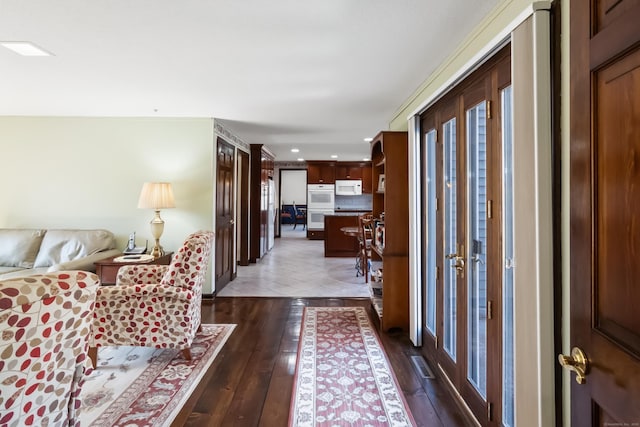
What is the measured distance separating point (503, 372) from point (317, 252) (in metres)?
6.24

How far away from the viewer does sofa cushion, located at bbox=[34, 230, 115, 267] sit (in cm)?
368

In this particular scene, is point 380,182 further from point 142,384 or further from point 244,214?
point 244,214

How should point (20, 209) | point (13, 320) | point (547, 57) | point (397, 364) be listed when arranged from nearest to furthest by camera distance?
point (13, 320)
point (547, 57)
point (397, 364)
point (20, 209)

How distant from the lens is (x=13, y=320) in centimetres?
101

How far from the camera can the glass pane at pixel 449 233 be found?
7.39 ft

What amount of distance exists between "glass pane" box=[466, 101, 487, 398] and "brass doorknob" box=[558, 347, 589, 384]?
1.02m

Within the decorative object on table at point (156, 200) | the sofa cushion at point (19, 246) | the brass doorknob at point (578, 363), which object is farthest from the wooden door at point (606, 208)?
the sofa cushion at point (19, 246)

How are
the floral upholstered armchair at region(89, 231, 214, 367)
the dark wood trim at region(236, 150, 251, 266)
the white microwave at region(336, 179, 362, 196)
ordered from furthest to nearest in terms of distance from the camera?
the white microwave at region(336, 179, 362, 196) < the dark wood trim at region(236, 150, 251, 266) < the floral upholstered armchair at region(89, 231, 214, 367)

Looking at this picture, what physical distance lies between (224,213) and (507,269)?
3952 mm

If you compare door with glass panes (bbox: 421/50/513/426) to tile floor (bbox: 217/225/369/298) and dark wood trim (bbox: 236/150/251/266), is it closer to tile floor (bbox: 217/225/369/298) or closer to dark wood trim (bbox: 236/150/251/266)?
tile floor (bbox: 217/225/369/298)

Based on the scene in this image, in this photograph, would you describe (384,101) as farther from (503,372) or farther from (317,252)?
(317,252)

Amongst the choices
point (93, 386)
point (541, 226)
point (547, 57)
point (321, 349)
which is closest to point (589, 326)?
point (541, 226)

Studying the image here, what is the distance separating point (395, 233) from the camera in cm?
311

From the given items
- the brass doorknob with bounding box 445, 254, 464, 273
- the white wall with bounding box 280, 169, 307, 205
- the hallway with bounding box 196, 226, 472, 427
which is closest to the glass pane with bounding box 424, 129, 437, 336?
the hallway with bounding box 196, 226, 472, 427
